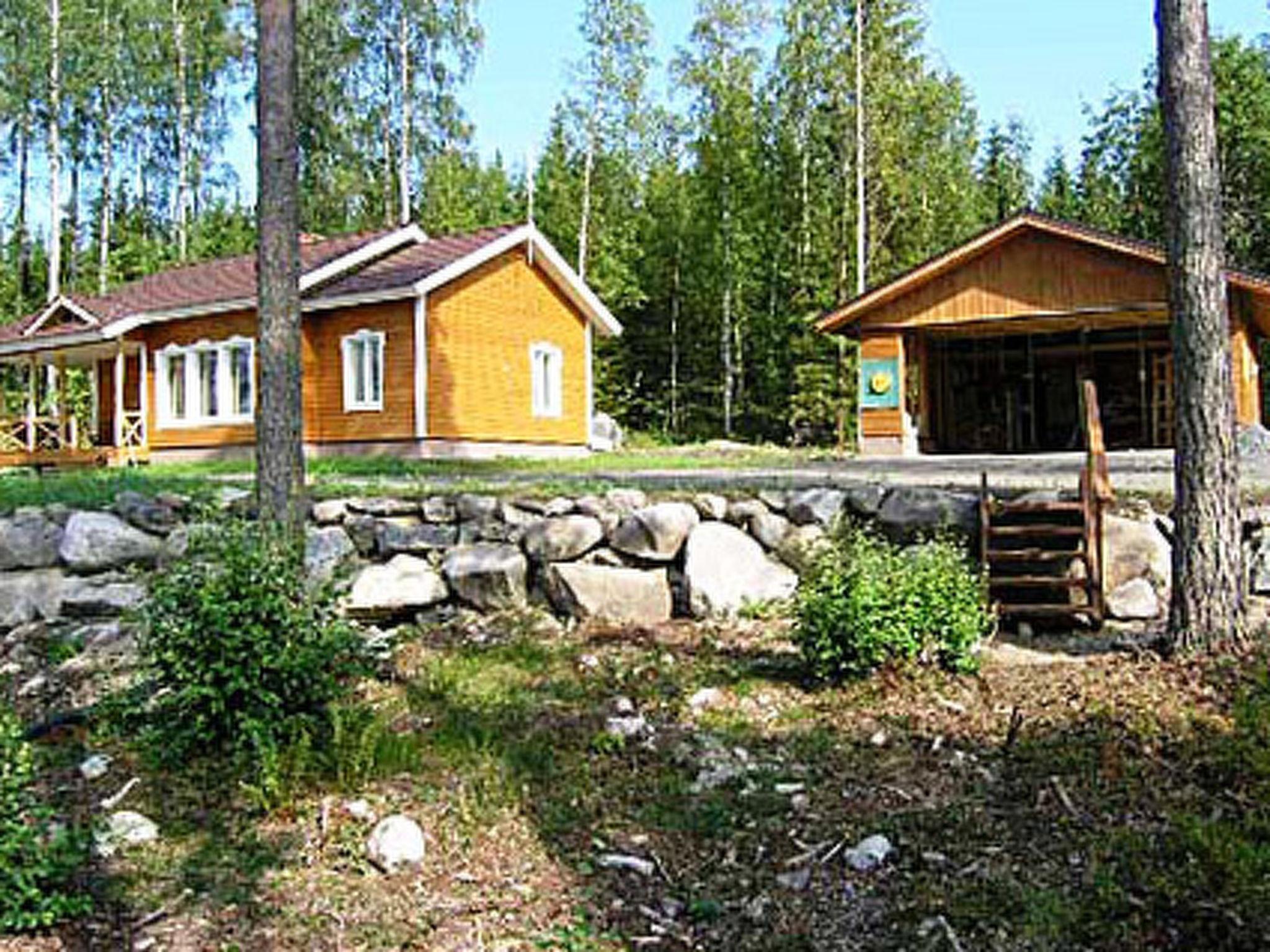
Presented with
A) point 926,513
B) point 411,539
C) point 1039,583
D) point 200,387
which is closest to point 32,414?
point 200,387

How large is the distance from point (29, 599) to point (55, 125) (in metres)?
24.5

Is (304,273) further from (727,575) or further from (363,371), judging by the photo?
(727,575)

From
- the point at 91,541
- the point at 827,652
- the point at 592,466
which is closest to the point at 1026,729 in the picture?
the point at 827,652

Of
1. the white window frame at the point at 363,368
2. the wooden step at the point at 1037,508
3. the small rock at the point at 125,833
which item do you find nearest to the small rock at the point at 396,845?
the small rock at the point at 125,833

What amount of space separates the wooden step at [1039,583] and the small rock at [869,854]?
3186 mm

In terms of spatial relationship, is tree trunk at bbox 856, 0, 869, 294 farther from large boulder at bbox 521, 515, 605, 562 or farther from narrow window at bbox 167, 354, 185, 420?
large boulder at bbox 521, 515, 605, 562

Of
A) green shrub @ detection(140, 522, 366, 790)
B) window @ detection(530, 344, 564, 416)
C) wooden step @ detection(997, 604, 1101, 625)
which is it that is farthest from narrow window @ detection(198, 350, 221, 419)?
wooden step @ detection(997, 604, 1101, 625)

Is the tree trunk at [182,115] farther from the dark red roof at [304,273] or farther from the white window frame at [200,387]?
the white window frame at [200,387]

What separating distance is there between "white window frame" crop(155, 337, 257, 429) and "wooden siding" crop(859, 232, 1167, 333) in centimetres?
1064

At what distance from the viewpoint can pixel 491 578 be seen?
7.89 metres

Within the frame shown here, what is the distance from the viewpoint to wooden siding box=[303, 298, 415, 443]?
17.8m

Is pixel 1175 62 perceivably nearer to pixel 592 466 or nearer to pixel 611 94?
pixel 592 466

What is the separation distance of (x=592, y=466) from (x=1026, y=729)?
955cm

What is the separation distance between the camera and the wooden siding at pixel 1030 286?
1688 centimetres
